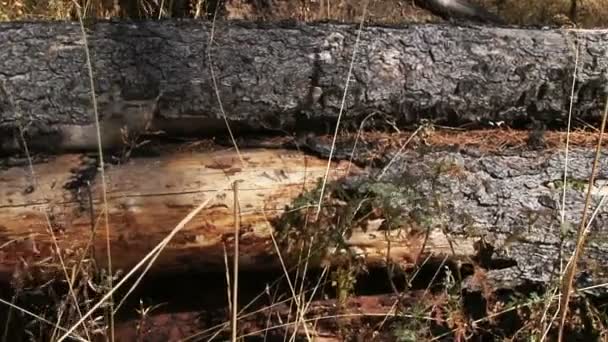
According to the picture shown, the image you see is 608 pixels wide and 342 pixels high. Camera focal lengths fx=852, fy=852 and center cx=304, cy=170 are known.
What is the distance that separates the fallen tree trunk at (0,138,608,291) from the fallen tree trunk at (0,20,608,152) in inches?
6.6

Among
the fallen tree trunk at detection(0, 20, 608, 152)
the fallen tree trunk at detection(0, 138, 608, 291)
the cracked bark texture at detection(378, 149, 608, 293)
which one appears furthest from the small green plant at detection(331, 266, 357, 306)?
the fallen tree trunk at detection(0, 20, 608, 152)

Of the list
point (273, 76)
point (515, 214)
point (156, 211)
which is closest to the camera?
point (156, 211)

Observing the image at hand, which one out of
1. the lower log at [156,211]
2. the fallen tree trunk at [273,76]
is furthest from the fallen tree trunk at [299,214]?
the fallen tree trunk at [273,76]

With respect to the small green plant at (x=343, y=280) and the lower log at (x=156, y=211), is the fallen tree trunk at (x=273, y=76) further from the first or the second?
the small green plant at (x=343, y=280)

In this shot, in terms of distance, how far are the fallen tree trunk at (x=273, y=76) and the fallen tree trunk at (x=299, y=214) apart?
168mm

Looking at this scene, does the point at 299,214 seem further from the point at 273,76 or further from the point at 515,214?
the point at 515,214

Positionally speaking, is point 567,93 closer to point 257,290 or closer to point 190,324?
point 257,290

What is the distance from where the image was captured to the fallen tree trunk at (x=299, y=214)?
2434 mm

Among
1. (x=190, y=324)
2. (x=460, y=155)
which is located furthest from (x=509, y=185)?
(x=190, y=324)

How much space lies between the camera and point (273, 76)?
280cm

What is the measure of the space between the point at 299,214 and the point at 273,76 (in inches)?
21.4

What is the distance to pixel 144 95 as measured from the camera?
2.71 meters

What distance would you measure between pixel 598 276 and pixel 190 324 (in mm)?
1236

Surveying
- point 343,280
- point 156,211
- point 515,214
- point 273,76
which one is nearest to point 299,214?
point 343,280
